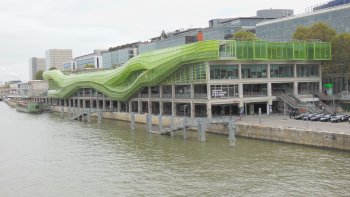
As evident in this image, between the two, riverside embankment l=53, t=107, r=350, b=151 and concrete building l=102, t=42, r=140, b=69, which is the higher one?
concrete building l=102, t=42, r=140, b=69

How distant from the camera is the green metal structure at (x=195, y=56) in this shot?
67.1 metres

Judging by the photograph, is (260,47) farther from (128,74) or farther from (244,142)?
(128,74)

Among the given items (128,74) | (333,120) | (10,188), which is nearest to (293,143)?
(333,120)

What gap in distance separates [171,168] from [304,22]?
6462 cm

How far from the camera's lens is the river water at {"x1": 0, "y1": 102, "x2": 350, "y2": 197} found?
34.0 metres

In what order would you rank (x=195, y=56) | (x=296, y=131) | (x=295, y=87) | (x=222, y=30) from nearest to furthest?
(x=296, y=131) < (x=195, y=56) < (x=295, y=87) < (x=222, y=30)

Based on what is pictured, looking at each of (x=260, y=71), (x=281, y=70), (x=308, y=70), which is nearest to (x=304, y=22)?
(x=308, y=70)

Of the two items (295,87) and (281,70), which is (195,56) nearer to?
(281,70)

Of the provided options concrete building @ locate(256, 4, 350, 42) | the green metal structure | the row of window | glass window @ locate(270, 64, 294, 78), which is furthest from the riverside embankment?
concrete building @ locate(256, 4, 350, 42)

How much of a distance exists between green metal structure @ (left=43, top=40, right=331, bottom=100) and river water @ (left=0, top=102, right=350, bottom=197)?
→ 14214 millimetres

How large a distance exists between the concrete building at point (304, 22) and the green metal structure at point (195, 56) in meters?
14.7

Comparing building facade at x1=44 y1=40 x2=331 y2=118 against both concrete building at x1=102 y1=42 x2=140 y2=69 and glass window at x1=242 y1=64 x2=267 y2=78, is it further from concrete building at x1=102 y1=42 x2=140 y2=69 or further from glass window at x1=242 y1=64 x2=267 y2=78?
concrete building at x1=102 y1=42 x2=140 y2=69

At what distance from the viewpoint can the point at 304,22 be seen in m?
96.6

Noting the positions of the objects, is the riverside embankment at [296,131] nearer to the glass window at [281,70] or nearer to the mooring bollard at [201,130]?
the mooring bollard at [201,130]
